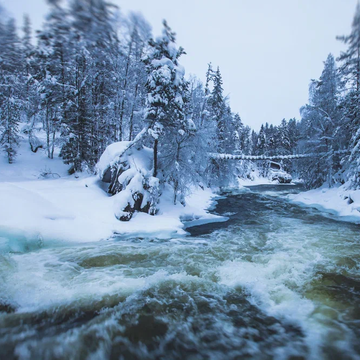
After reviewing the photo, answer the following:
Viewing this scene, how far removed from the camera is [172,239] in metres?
8.94

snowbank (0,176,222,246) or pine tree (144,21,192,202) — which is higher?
pine tree (144,21,192,202)

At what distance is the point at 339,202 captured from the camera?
53.5 ft

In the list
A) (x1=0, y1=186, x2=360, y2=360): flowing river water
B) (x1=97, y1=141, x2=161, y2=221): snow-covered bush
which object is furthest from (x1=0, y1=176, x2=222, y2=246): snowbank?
(x1=0, y1=186, x2=360, y2=360): flowing river water

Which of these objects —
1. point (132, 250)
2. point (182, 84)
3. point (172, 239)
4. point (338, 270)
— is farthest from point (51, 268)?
point (182, 84)

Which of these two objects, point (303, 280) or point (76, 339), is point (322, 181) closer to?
point (303, 280)

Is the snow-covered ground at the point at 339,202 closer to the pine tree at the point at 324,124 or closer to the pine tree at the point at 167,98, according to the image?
the pine tree at the point at 324,124

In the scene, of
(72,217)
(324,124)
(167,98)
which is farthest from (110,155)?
(324,124)

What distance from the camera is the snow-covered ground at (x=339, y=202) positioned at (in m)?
13.5

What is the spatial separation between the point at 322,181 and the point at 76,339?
85.4 ft

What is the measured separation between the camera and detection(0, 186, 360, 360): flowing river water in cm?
326

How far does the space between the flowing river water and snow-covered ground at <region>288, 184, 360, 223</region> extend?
7206 mm

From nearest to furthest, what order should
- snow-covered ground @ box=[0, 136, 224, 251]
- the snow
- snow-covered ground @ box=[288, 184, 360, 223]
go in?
snow-covered ground @ box=[0, 136, 224, 251], snow-covered ground @ box=[288, 184, 360, 223], the snow

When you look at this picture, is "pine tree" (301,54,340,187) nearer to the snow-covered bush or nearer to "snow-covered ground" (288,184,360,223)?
"snow-covered ground" (288,184,360,223)

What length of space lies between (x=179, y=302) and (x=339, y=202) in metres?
17.2
